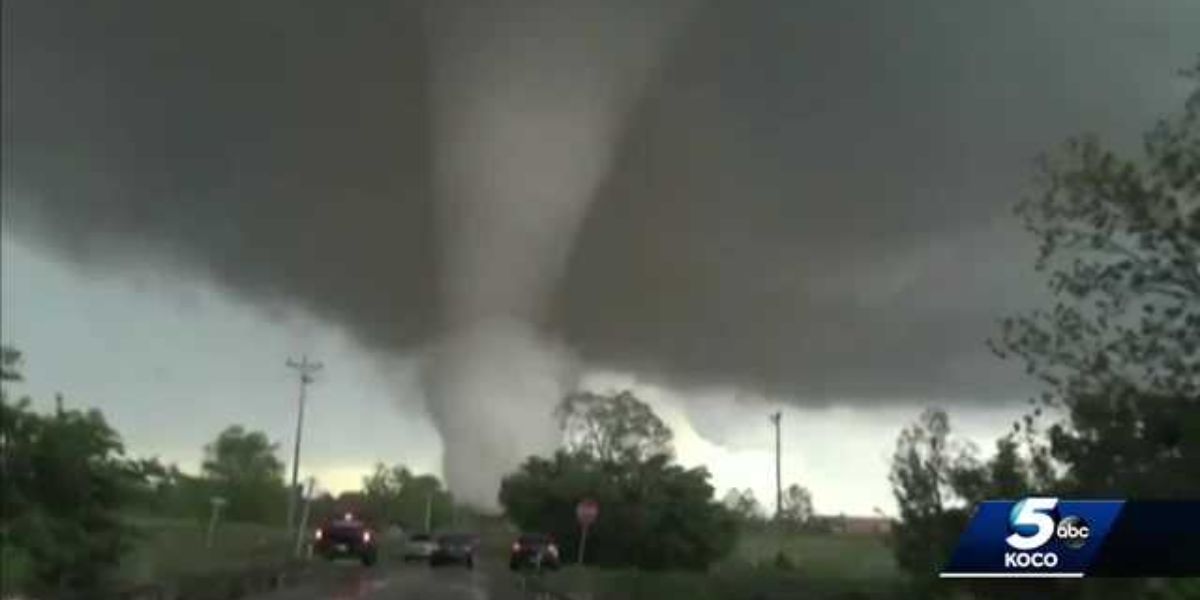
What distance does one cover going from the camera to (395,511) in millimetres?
157125

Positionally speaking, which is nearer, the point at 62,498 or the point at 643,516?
the point at 62,498

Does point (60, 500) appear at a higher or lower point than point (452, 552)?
higher

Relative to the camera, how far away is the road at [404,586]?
33.7 meters

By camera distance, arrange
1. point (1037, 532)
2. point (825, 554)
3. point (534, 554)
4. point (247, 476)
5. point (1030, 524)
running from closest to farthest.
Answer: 1. point (1037, 532)
2. point (1030, 524)
3. point (534, 554)
4. point (825, 554)
5. point (247, 476)

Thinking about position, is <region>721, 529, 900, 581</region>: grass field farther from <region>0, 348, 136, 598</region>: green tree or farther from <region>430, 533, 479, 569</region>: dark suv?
<region>0, 348, 136, 598</region>: green tree

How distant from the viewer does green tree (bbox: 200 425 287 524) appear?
364 ft

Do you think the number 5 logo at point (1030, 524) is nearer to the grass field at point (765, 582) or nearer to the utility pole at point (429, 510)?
the grass field at point (765, 582)

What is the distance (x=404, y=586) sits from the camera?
129 ft

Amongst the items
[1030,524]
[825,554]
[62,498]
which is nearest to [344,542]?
[825,554]

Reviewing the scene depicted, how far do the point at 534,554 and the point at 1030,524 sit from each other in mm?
37636

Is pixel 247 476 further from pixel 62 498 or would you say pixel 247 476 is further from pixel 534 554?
pixel 62 498

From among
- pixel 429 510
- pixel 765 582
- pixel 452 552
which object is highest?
pixel 765 582

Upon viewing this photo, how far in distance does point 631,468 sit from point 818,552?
12793 millimetres

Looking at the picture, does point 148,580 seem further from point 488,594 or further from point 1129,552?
point 1129,552
